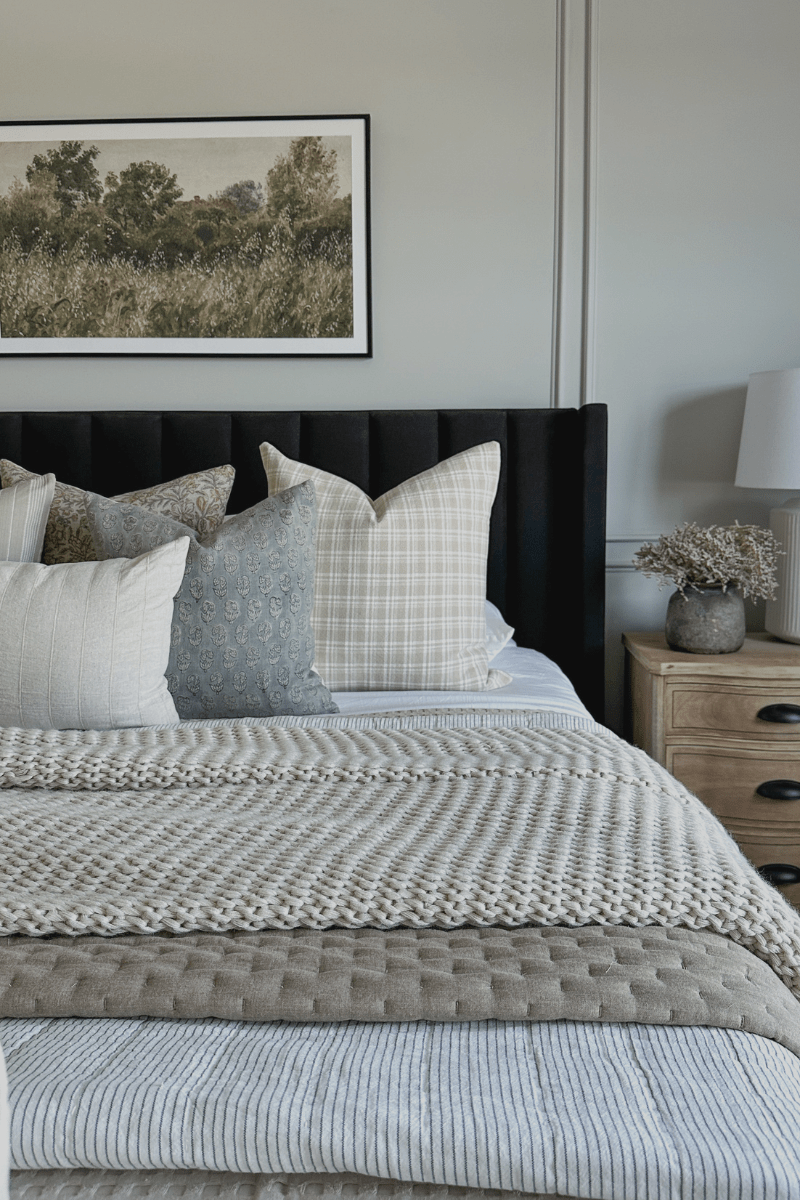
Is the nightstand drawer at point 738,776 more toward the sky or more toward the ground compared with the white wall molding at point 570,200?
more toward the ground

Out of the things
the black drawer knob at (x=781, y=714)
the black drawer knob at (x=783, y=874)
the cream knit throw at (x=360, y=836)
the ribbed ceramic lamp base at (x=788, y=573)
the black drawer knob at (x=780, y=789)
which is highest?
the ribbed ceramic lamp base at (x=788, y=573)

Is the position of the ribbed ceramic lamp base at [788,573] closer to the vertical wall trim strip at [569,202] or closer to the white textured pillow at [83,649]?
the vertical wall trim strip at [569,202]

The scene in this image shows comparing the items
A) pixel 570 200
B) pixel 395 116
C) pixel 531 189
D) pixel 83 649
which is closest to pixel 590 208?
pixel 570 200

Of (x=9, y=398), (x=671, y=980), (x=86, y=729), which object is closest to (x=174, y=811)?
(x=86, y=729)

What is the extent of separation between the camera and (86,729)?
151cm

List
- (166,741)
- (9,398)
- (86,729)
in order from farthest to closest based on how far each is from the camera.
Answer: (9,398), (86,729), (166,741)

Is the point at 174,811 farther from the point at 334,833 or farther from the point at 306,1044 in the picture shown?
the point at 306,1044

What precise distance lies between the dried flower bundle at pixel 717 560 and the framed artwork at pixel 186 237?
96 centimetres

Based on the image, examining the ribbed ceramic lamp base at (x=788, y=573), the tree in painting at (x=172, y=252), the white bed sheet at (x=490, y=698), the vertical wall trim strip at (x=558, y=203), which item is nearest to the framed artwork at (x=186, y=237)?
the tree in painting at (x=172, y=252)

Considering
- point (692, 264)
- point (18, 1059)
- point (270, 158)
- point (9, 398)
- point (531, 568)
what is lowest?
point (18, 1059)

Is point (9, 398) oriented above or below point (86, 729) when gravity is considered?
above

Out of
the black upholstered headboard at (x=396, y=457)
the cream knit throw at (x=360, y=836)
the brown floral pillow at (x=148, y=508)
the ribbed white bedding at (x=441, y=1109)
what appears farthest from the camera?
the black upholstered headboard at (x=396, y=457)

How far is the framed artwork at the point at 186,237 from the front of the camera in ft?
7.94

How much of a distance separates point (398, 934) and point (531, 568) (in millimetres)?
1649
